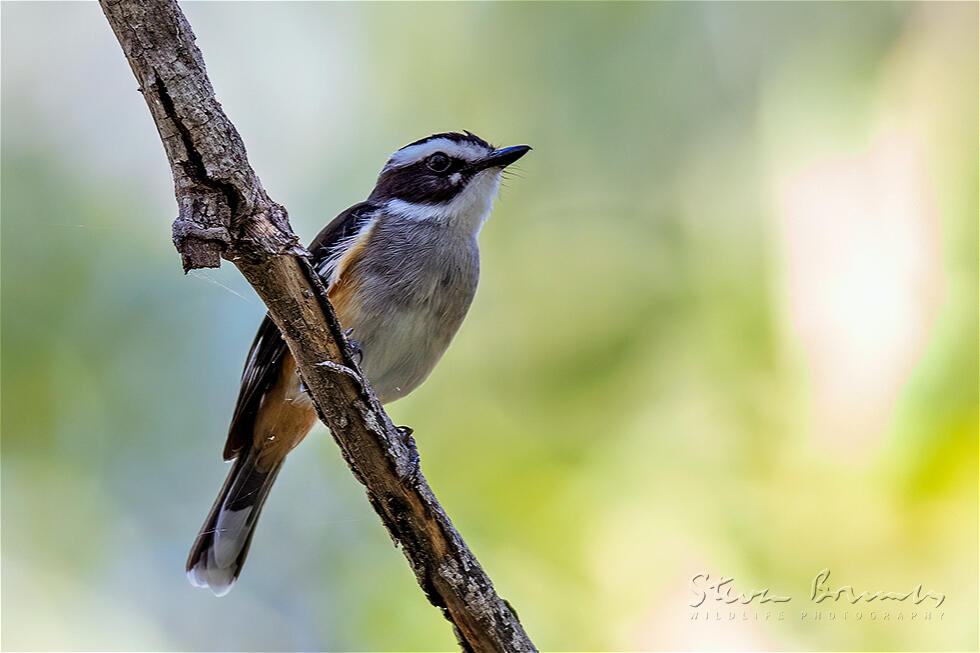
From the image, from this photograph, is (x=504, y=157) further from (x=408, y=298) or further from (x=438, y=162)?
(x=408, y=298)

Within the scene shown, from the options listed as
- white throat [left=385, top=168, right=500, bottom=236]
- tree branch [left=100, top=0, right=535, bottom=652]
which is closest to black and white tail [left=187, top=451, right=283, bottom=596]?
white throat [left=385, top=168, right=500, bottom=236]

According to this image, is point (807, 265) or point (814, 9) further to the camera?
point (814, 9)

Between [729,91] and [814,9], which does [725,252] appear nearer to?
[729,91]

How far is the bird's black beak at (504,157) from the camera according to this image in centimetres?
441

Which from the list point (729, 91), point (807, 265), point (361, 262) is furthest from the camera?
point (729, 91)

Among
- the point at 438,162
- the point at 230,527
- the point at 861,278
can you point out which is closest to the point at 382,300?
the point at 438,162

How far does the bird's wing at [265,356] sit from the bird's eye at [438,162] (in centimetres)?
39

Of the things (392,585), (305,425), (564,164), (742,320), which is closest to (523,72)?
(564,164)

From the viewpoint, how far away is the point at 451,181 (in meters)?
4.49

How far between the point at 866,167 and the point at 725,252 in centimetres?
84

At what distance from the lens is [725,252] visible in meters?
4.77

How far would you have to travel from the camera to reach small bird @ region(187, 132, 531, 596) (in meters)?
4.02
